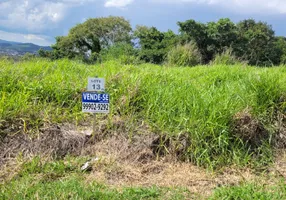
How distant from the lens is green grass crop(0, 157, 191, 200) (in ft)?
8.39

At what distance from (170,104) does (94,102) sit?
848mm

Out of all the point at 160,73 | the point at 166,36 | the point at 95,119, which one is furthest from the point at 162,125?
the point at 166,36

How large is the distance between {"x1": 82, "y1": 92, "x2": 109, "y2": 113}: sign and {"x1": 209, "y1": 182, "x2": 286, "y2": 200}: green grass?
1307 millimetres

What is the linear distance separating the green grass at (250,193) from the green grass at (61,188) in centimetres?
26

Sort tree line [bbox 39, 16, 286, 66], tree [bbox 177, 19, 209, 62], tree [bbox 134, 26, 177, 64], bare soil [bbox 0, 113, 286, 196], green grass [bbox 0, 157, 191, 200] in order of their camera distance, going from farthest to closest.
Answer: tree [bbox 177, 19, 209, 62], tree line [bbox 39, 16, 286, 66], tree [bbox 134, 26, 177, 64], bare soil [bbox 0, 113, 286, 196], green grass [bbox 0, 157, 191, 200]

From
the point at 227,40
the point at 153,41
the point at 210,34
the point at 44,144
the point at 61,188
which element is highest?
the point at 210,34

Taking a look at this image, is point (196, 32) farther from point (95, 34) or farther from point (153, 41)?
point (95, 34)

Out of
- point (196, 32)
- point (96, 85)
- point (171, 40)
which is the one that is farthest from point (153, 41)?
point (96, 85)

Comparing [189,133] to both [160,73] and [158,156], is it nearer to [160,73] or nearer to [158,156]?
[158,156]

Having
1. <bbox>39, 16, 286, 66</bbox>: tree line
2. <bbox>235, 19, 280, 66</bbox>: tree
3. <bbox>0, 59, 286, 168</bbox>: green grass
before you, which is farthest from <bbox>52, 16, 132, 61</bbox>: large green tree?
<bbox>0, 59, 286, 168</bbox>: green grass

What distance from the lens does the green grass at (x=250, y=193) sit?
2.60 m

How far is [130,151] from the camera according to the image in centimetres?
334

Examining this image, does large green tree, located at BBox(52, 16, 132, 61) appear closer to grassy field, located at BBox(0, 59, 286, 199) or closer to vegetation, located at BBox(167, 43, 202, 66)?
vegetation, located at BBox(167, 43, 202, 66)

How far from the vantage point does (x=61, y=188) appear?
2.64m
